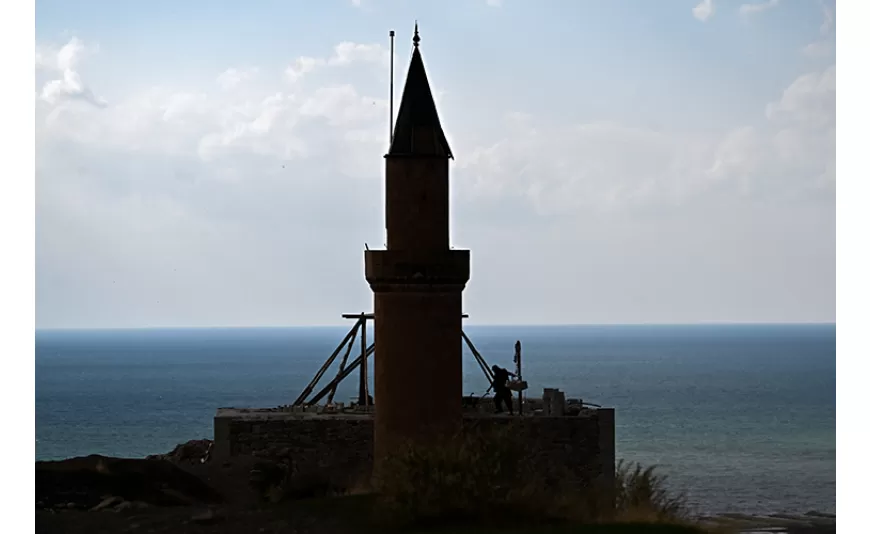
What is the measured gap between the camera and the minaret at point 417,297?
1428 centimetres

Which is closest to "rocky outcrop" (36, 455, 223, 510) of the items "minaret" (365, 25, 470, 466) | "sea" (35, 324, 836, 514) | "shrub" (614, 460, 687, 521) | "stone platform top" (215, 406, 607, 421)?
"minaret" (365, 25, 470, 466)

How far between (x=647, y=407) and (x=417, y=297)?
6343 cm

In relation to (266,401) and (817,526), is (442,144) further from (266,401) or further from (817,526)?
(266,401)

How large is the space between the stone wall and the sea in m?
16.0

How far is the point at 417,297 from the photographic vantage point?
14508 millimetres

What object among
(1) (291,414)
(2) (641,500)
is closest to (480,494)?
(2) (641,500)

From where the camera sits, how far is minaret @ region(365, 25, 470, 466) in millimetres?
14281

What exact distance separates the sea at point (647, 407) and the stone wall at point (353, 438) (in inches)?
629

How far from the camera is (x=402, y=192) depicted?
1480 centimetres

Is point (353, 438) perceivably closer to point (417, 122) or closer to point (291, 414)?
point (291, 414)

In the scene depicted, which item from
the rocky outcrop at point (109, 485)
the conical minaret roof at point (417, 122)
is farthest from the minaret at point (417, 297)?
the rocky outcrop at point (109, 485)

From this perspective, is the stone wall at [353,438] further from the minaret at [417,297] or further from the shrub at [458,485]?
the shrub at [458,485]

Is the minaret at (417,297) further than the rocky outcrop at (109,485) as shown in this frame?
Yes

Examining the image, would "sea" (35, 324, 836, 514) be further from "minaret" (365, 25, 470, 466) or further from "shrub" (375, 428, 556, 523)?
"shrub" (375, 428, 556, 523)
